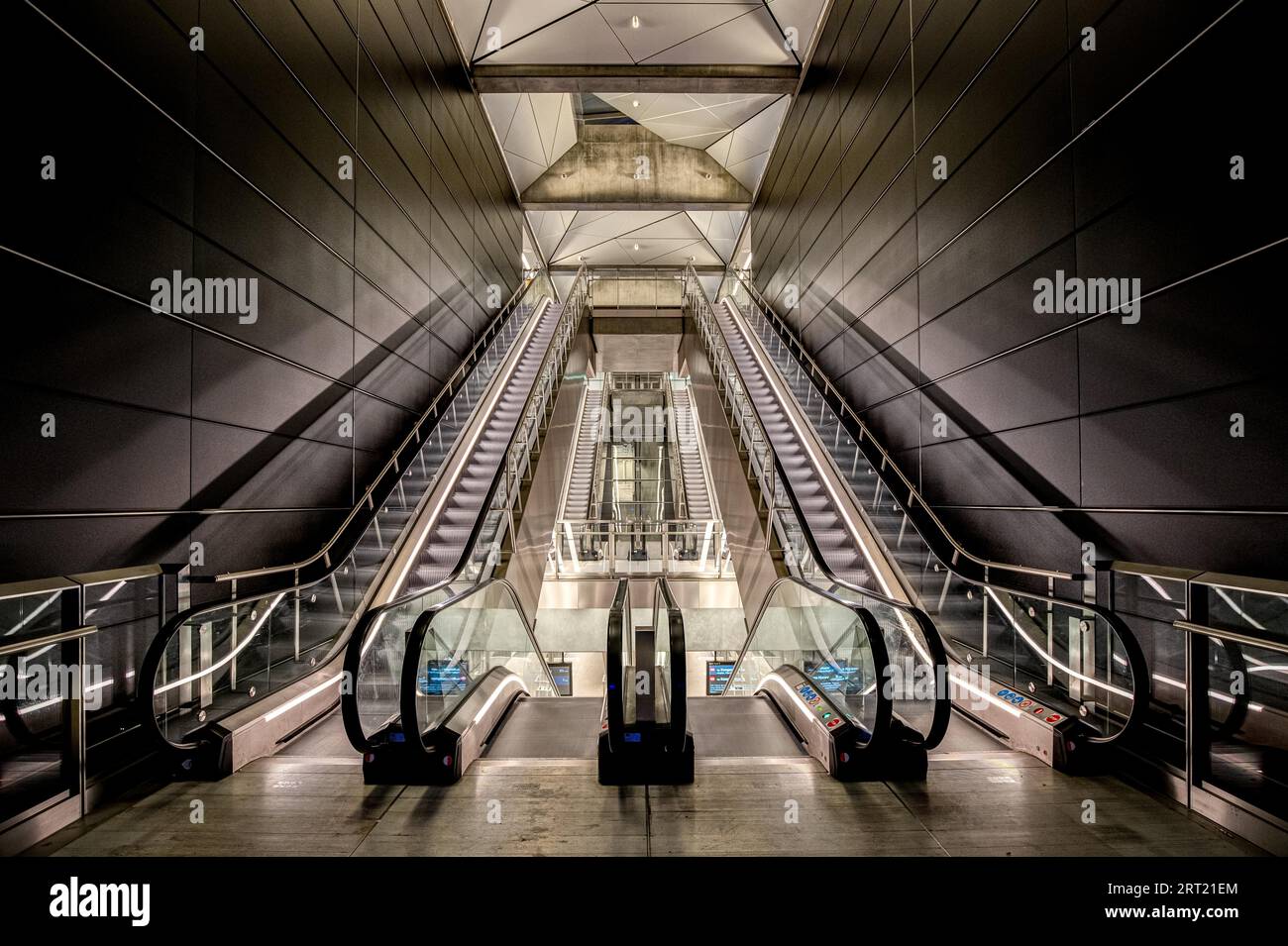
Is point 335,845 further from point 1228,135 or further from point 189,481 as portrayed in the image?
point 1228,135

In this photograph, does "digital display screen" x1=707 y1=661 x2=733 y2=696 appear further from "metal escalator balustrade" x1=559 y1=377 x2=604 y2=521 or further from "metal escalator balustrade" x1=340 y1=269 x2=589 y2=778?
"metal escalator balustrade" x1=340 y1=269 x2=589 y2=778

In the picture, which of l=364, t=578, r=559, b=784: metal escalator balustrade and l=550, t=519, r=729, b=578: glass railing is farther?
l=550, t=519, r=729, b=578: glass railing

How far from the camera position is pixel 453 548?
282 inches

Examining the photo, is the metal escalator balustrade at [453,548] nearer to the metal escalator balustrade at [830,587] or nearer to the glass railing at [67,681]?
the glass railing at [67,681]

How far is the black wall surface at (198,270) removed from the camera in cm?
336

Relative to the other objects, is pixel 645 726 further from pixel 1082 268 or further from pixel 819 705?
pixel 1082 268

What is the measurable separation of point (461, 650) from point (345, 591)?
1.84 metres

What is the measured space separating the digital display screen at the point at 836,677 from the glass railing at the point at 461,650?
7.96 feet

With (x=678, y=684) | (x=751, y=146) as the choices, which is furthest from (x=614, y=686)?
(x=751, y=146)

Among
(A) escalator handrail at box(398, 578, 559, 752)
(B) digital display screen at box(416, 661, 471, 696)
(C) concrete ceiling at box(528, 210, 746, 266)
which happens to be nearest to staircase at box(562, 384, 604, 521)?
(C) concrete ceiling at box(528, 210, 746, 266)

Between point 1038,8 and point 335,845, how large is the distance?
7.23 metres

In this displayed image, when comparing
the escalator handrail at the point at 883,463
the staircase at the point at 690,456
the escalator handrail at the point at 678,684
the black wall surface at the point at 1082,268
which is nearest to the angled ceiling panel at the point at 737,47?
the black wall surface at the point at 1082,268

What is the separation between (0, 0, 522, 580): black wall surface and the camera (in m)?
3.36

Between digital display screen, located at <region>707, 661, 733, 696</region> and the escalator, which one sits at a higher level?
the escalator
